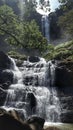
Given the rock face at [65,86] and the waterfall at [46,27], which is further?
the waterfall at [46,27]

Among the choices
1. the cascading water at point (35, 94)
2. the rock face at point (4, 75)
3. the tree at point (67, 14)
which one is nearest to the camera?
the tree at point (67, 14)

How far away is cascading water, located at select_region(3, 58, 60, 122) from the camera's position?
31375 millimetres

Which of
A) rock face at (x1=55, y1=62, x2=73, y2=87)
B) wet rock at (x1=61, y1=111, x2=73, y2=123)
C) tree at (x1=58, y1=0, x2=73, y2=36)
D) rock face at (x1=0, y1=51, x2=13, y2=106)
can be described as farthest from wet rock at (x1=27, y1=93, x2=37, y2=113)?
tree at (x1=58, y1=0, x2=73, y2=36)

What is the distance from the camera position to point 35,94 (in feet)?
110

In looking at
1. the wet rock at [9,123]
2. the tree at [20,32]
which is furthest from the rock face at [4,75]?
the wet rock at [9,123]

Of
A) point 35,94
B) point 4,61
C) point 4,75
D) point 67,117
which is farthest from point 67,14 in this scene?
point 4,61

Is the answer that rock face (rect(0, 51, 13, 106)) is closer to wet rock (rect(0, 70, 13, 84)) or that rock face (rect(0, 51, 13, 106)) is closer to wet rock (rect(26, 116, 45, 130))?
wet rock (rect(0, 70, 13, 84))

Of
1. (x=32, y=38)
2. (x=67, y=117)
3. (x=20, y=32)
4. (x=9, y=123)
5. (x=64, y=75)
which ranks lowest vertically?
(x=9, y=123)

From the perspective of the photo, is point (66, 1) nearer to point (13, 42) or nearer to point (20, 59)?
point (13, 42)

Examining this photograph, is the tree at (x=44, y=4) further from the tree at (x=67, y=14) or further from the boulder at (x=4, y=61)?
the boulder at (x=4, y=61)

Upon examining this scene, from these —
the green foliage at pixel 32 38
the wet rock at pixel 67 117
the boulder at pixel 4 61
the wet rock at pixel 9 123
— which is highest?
the boulder at pixel 4 61

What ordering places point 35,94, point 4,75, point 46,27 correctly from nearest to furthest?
point 35,94, point 4,75, point 46,27

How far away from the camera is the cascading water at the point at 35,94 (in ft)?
103

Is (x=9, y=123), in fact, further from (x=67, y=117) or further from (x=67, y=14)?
(x=67, y=117)
